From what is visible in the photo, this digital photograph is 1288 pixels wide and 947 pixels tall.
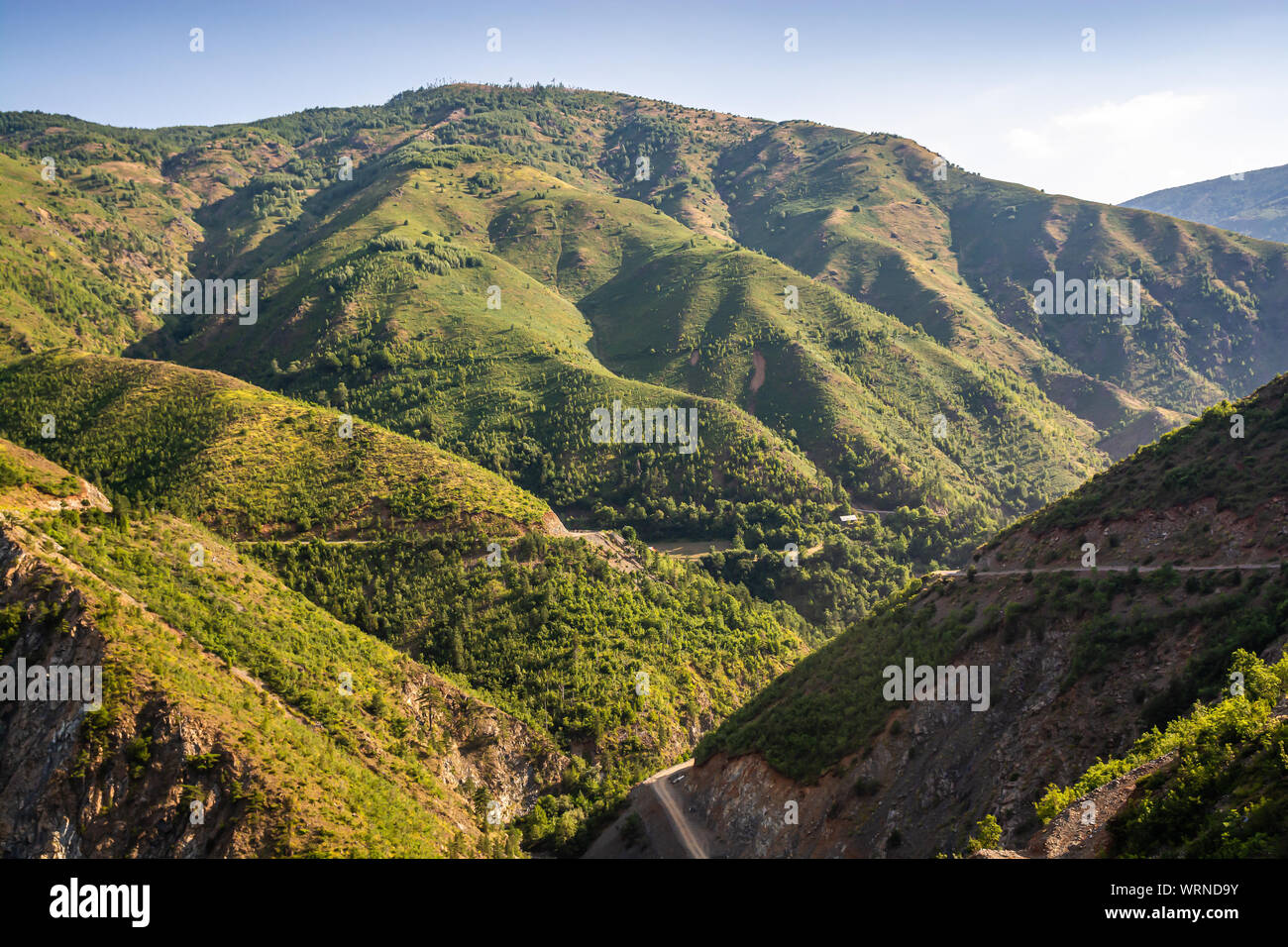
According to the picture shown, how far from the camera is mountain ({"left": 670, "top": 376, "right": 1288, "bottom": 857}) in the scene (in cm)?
Result: 3609

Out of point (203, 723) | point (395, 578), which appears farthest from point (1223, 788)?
point (395, 578)

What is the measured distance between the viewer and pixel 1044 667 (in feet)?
141

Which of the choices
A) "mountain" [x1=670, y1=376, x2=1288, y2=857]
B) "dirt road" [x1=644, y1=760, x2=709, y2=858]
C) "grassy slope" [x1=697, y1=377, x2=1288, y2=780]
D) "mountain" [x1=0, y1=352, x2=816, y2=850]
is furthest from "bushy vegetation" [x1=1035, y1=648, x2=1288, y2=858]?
"mountain" [x1=0, y1=352, x2=816, y2=850]

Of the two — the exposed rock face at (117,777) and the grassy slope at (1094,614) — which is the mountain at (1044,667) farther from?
the exposed rock face at (117,777)

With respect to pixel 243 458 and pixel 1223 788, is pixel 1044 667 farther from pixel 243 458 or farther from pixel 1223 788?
pixel 243 458

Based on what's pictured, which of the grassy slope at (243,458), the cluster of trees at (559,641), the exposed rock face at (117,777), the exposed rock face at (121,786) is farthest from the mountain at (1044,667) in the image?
the grassy slope at (243,458)

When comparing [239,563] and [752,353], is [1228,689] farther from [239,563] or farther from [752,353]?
[752,353]

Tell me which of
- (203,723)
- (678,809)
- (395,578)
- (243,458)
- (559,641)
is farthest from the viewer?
(243,458)

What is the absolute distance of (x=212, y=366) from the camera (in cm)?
15325

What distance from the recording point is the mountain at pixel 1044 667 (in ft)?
118

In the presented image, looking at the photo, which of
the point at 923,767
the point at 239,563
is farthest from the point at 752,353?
the point at 923,767

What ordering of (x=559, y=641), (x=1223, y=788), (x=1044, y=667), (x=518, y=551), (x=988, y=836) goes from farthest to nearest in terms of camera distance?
1. (x=518, y=551)
2. (x=559, y=641)
3. (x=1044, y=667)
4. (x=988, y=836)
5. (x=1223, y=788)

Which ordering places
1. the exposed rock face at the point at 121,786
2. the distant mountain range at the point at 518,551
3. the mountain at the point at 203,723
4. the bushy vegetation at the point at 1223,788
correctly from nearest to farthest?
the bushy vegetation at the point at 1223,788
the exposed rock face at the point at 121,786
the mountain at the point at 203,723
the distant mountain range at the point at 518,551
